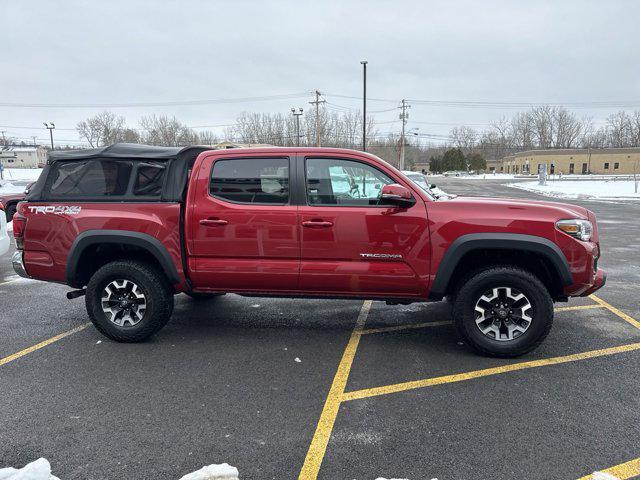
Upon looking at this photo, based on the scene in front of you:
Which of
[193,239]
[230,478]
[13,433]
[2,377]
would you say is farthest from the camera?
[193,239]

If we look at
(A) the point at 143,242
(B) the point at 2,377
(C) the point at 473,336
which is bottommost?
(B) the point at 2,377

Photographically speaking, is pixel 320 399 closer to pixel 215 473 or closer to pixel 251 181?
pixel 215 473

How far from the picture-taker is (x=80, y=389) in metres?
3.78

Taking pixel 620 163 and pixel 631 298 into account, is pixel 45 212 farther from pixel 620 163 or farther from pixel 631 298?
pixel 620 163

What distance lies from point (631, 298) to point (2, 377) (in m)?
7.29

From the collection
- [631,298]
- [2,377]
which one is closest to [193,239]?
[2,377]

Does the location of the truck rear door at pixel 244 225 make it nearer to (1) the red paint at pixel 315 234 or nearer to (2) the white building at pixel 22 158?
(1) the red paint at pixel 315 234

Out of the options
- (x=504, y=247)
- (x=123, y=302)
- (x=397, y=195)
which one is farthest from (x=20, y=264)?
(x=504, y=247)

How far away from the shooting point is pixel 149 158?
15.5ft

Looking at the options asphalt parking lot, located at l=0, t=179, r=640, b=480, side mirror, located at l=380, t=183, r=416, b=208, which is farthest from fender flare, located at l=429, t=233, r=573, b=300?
Result: asphalt parking lot, located at l=0, t=179, r=640, b=480

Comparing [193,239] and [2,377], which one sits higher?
[193,239]

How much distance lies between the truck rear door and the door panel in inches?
7.6

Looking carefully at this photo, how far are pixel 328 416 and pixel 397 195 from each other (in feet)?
6.34

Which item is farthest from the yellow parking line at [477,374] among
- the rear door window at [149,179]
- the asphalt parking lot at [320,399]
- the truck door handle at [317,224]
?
the rear door window at [149,179]
